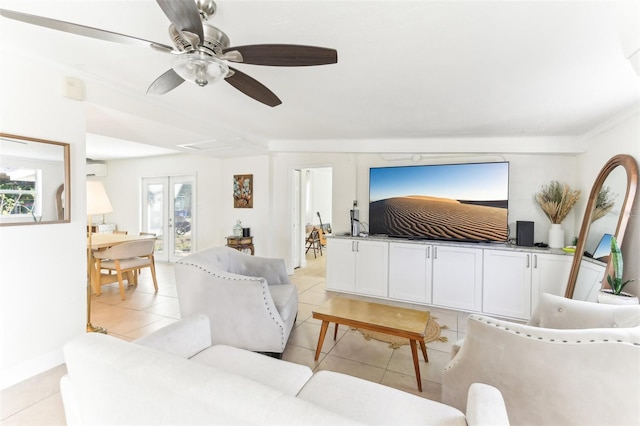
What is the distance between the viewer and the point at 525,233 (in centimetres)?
341

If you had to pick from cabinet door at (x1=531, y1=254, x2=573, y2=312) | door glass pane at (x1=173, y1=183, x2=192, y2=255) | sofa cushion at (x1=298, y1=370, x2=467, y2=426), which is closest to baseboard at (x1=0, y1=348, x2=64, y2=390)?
sofa cushion at (x1=298, y1=370, x2=467, y2=426)

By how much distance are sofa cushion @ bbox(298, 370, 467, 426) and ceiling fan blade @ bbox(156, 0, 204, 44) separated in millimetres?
1666

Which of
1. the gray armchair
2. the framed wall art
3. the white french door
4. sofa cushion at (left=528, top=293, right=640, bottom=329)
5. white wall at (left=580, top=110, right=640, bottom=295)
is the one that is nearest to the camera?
sofa cushion at (left=528, top=293, right=640, bottom=329)

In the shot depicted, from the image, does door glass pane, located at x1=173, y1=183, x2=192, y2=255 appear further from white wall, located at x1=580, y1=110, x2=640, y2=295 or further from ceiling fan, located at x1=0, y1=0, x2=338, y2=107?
white wall, located at x1=580, y1=110, x2=640, y2=295

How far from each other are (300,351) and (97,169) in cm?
730

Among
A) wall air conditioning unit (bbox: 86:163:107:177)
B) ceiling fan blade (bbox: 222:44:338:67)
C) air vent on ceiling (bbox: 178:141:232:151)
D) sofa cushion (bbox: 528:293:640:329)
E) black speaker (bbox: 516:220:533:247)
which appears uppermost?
air vent on ceiling (bbox: 178:141:232:151)

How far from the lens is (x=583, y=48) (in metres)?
1.62

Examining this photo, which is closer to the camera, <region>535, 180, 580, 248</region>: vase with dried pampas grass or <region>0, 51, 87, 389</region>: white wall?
<region>0, 51, 87, 389</region>: white wall

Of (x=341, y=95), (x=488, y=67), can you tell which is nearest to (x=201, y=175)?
(x=341, y=95)

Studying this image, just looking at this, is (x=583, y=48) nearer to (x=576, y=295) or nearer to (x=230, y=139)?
(x=576, y=295)

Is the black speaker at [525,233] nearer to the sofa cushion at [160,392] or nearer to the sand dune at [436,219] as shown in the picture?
the sand dune at [436,219]

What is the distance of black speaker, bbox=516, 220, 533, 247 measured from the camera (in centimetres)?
340

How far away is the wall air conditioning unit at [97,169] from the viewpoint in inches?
268

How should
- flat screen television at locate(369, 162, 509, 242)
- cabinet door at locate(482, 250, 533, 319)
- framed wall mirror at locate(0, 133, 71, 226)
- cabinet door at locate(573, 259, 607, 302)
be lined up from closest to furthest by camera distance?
framed wall mirror at locate(0, 133, 71, 226)
cabinet door at locate(573, 259, 607, 302)
cabinet door at locate(482, 250, 533, 319)
flat screen television at locate(369, 162, 509, 242)
